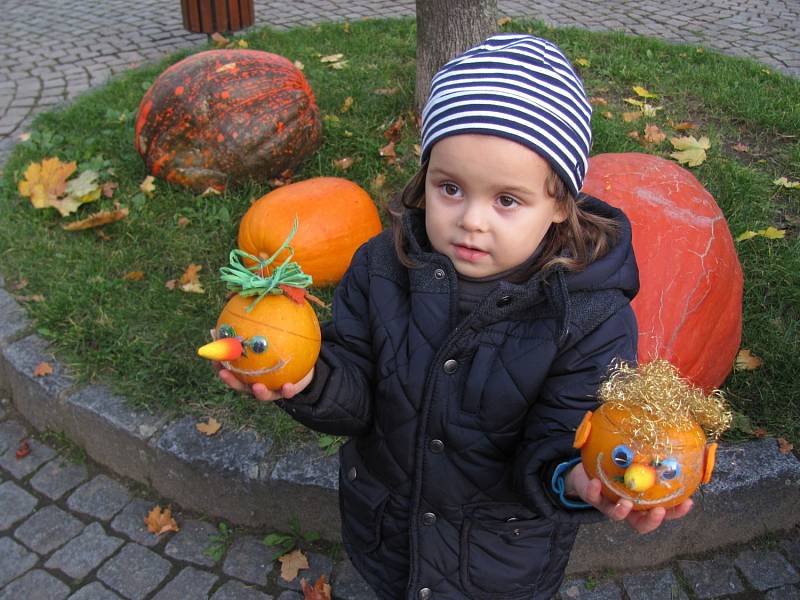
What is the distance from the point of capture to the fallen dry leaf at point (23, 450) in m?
3.51

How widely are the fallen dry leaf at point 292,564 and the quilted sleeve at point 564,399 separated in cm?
145

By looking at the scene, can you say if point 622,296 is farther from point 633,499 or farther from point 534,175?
point 633,499

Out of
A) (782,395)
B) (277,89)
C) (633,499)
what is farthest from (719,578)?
(277,89)

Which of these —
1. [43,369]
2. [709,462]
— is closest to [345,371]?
[709,462]

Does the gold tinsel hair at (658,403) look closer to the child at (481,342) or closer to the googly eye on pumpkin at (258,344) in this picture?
the child at (481,342)

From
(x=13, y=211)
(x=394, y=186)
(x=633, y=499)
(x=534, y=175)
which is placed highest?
(x=534, y=175)

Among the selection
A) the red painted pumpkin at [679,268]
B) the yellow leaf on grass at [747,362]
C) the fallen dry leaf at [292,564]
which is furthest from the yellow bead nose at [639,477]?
the yellow leaf on grass at [747,362]

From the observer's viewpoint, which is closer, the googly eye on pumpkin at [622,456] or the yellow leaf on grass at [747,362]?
the googly eye on pumpkin at [622,456]

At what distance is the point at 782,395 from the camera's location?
324 centimetres

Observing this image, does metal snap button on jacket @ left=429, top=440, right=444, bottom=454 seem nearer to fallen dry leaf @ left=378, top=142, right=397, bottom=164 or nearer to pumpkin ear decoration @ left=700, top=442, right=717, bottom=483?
pumpkin ear decoration @ left=700, top=442, right=717, bottom=483

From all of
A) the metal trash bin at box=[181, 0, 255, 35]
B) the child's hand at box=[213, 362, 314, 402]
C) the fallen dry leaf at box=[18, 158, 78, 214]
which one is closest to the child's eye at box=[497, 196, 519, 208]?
the child's hand at box=[213, 362, 314, 402]

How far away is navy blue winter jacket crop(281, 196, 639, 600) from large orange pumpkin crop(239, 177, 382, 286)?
1.71m

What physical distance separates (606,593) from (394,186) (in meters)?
2.57

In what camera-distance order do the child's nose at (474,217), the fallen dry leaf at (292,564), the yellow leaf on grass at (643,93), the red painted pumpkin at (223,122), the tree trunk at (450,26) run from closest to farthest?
the child's nose at (474,217) → the fallen dry leaf at (292,564) → the red painted pumpkin at (223,122) → the tree trunk at (450,26) → the yellow leaf on grass at (643,93)
